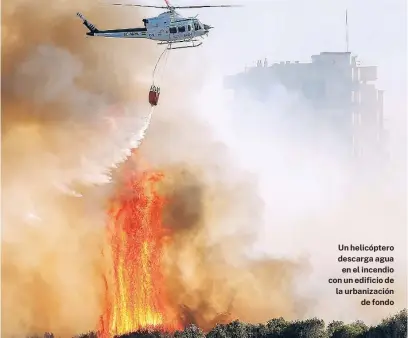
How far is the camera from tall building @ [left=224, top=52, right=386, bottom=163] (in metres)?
19.4

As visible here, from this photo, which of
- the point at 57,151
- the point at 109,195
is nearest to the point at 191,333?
the point at 109,195

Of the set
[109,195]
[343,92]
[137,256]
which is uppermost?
[343,92]

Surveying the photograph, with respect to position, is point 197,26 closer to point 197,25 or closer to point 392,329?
point 197,25

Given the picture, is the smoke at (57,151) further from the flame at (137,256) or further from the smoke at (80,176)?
the flame at (137,256)

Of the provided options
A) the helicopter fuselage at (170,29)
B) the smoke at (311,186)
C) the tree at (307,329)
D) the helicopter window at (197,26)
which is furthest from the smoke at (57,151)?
the tree at (307,329)

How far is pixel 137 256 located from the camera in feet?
61.6

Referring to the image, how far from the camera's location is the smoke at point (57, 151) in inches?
738

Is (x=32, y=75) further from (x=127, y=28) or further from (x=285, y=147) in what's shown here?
(x=285, y=147)

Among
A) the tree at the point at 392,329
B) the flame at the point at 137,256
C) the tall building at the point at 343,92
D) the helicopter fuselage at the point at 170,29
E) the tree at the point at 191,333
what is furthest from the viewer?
the tall building at the point at 343,92

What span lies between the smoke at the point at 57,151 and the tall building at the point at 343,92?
10.6 feet

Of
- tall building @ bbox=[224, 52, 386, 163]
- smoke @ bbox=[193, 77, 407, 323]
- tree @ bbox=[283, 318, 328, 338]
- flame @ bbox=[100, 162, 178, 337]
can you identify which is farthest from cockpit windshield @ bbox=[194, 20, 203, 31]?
tree @ bbox=[283, 318, 328, 338]

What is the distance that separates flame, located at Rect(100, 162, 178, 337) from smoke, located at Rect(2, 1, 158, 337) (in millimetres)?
346

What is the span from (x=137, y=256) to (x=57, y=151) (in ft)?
9.83

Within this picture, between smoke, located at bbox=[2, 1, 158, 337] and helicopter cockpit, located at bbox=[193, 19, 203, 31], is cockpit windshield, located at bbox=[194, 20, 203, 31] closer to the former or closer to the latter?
helicopter cockpit, located at bbox=[193, 19, 203, 31]
